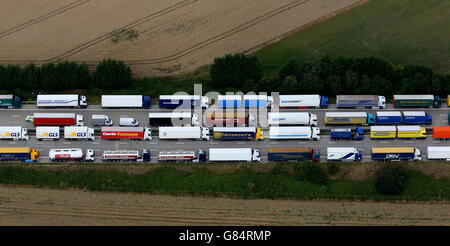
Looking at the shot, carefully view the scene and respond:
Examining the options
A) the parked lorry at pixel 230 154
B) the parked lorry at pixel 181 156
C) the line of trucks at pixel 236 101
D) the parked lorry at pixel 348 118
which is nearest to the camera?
the parked lorry at pixel 230 154

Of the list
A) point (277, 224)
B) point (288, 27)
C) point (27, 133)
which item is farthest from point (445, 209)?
point (27, 133)

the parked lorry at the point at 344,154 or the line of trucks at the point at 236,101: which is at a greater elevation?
the line of trucks at the point at 236,101

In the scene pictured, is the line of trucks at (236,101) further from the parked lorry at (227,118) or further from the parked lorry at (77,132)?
the parked lorry at (77,132)

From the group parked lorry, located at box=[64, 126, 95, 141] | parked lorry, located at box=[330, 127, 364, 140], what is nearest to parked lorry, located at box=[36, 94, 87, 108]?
parked lorry, located at box=[64, 126, 95, 141]

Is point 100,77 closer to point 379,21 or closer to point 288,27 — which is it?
point 288,27

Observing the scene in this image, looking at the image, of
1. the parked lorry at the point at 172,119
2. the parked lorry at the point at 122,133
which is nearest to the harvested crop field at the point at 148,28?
the parked lorry at the point at 172,119

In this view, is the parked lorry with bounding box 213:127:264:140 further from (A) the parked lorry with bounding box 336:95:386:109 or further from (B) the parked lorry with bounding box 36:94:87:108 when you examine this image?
(B) the parked lorry with bounding box 36:94:87:108
